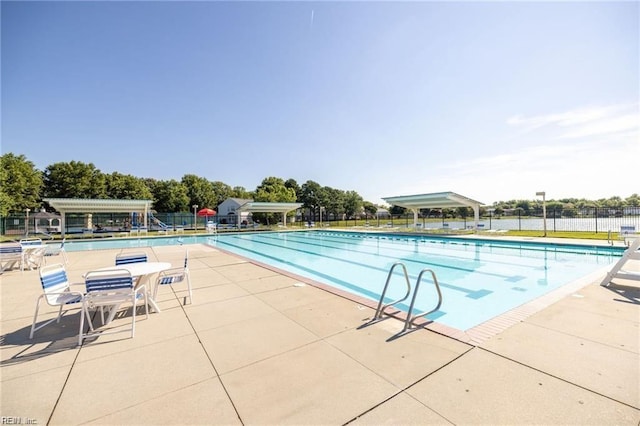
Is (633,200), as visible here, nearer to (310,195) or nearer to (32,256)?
(310,195)

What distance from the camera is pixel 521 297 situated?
5.94 meters

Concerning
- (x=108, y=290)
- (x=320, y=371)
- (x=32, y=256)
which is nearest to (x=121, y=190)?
(x=32, y=256)

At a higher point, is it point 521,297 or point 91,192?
point 91,192

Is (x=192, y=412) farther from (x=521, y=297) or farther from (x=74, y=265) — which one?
(x=74, y=265)

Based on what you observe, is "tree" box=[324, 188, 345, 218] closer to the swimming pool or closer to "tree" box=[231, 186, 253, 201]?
"tree" box=[231, 186, 253, 201]

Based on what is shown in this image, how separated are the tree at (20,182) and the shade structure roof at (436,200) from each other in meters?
37.0

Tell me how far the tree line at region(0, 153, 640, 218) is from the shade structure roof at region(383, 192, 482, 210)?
12791 mm

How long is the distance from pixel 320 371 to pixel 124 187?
48003 mm

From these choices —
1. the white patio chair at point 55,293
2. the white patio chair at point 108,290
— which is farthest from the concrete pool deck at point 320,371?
the white patio chair at point 108,290

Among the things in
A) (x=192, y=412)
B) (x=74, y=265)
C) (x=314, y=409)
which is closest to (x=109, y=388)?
(x=192, y=412)

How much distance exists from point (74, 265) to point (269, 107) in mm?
14211

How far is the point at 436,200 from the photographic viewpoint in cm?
1991

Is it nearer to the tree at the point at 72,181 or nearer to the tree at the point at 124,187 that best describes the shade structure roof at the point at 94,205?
the tree at the point at 72,181

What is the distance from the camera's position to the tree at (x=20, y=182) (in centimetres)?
2881
